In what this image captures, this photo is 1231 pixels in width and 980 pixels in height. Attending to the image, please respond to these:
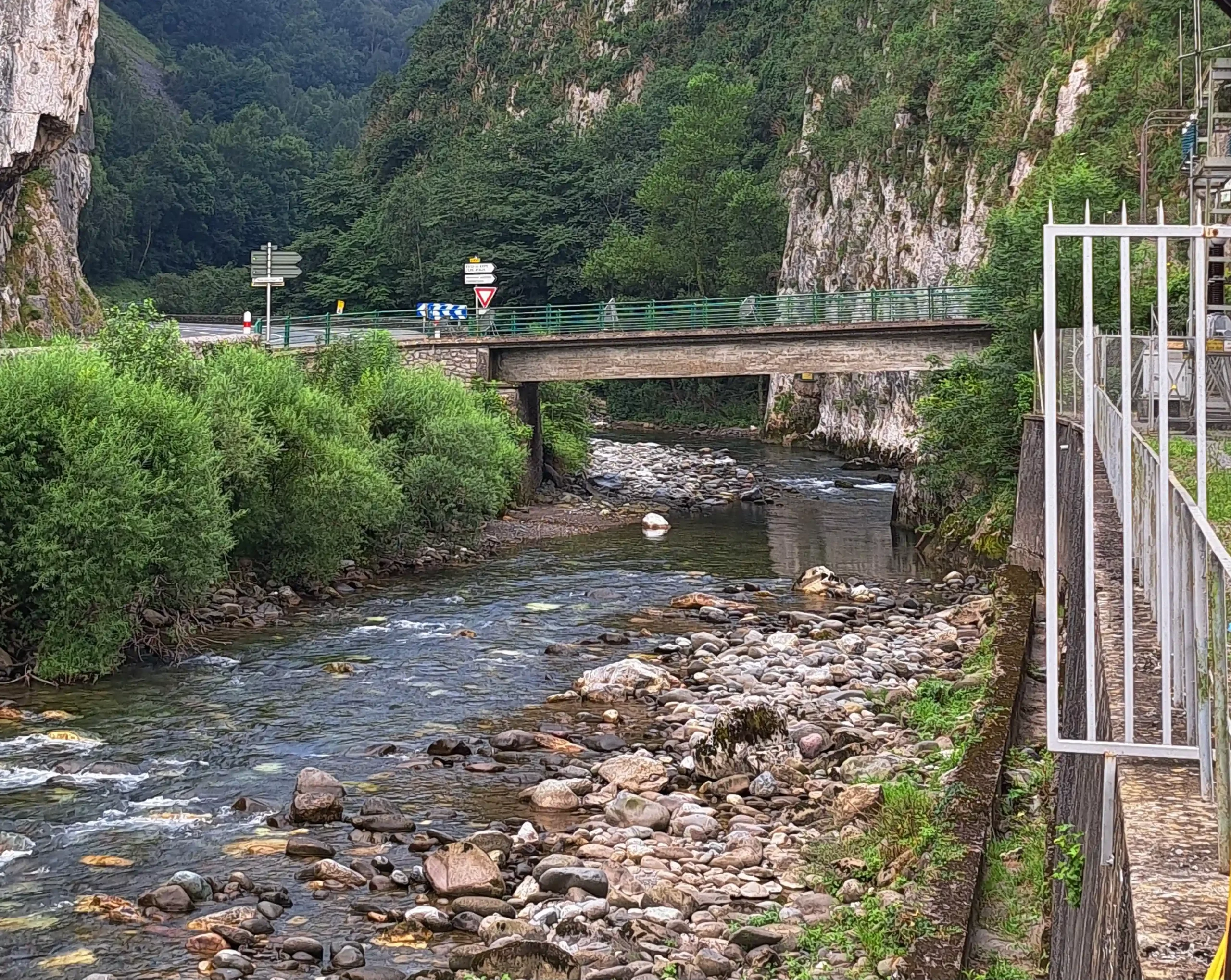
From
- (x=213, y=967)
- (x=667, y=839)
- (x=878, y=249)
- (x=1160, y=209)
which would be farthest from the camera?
(x=878, y=249)

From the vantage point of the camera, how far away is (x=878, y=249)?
229 ft

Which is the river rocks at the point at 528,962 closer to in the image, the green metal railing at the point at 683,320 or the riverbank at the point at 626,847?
the riverbank at the point at 626,847

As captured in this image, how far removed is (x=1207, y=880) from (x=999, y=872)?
735cm

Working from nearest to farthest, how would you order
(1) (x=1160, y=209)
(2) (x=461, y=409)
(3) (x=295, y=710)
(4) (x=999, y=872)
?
(1) (x=1160, y=209)
(4) (x=999, y=872)
(3) (x=295, y=710)
(2) (x=461, y=409)

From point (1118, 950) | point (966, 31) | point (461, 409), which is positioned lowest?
point (1118, 950)

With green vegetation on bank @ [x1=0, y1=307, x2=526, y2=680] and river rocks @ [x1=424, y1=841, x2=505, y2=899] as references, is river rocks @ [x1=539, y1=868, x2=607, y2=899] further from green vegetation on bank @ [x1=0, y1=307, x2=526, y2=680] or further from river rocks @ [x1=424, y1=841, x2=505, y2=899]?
green vegetation on bank @ [x1=0, y1=307, x2=526, y2=680]

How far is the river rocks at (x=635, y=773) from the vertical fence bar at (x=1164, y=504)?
998 cm

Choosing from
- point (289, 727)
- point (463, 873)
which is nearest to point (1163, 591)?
point (463, 873)

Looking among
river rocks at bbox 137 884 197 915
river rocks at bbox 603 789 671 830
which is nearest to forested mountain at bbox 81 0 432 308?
river rocks at bbox 603 789 671 830

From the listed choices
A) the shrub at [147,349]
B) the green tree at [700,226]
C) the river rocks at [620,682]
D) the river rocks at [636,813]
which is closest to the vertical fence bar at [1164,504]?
the river rocks at [636,813]

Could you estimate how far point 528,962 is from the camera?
11.3m

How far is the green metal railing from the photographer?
149 ft

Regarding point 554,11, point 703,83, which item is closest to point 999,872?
point 703,83

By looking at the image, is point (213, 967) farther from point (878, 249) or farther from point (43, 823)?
point (878, 249)
